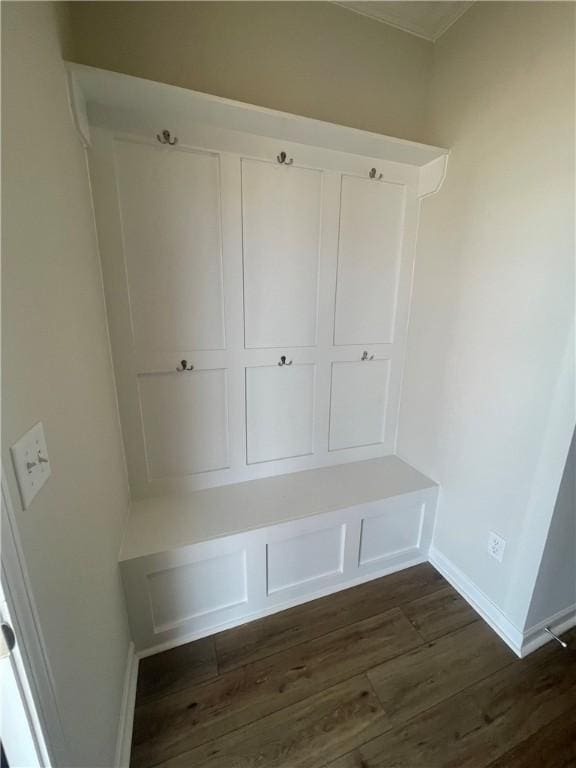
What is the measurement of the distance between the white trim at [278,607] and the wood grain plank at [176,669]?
0.02 meters

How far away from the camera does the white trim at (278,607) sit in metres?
1.36

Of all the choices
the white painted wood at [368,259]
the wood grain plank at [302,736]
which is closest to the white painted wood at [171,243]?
the white painted wood at [368,259]

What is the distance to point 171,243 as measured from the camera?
1.34 meters

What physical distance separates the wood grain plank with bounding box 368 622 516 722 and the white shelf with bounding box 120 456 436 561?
635mm

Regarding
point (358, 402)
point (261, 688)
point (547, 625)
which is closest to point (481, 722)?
point (547, 625)

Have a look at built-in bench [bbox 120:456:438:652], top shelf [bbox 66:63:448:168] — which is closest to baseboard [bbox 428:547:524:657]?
built-in bench [bbox 120:456:438:652]

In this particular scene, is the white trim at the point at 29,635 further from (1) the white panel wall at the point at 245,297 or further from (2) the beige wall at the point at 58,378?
(1) the white panel wall at the point at 245,297

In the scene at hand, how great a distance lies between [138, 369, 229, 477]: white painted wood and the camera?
147 cm

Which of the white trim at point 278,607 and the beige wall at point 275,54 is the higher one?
the beige wall at point 275,54

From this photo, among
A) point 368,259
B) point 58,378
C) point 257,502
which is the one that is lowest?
point 257,502

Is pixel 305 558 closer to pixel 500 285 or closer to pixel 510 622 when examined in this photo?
pixel 510 622

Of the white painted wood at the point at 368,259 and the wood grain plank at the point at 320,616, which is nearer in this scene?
the wood grain plank at the point at 320,616

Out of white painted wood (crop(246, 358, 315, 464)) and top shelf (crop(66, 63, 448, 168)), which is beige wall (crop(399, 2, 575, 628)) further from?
white painted wood (crop(246, 358, 315, 464))

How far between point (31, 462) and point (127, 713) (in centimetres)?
114
